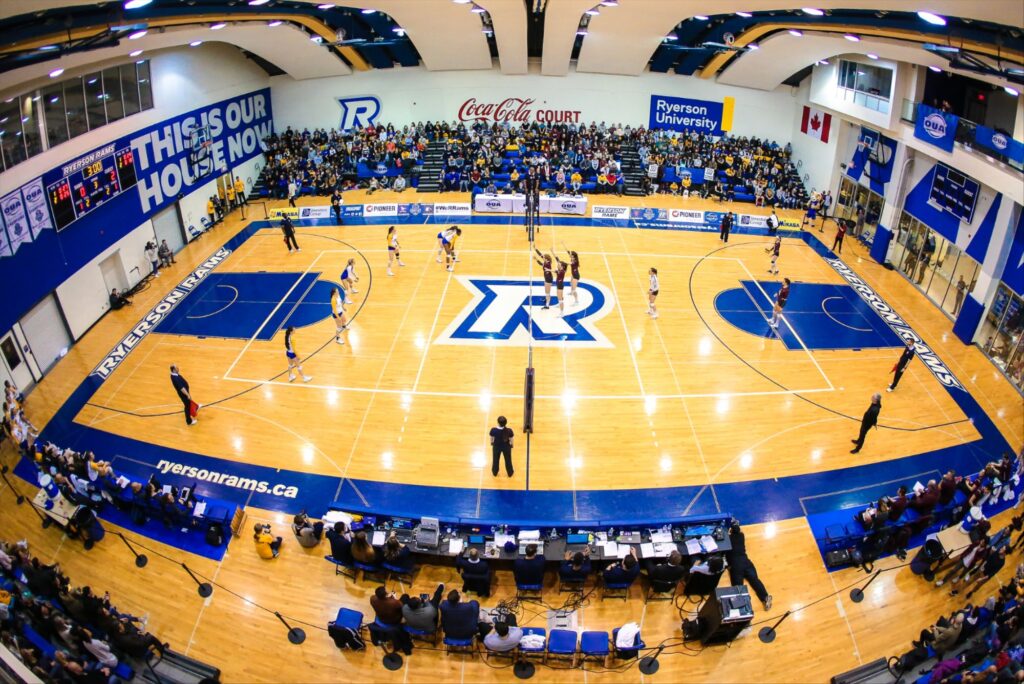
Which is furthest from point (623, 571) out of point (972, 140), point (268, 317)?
point (972, 140)

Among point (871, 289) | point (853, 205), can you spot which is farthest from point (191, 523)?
point (853, 205)

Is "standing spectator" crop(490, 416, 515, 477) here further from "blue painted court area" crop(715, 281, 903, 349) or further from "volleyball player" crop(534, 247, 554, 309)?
"blue painted court area" crop(715, 281, 903, 349)

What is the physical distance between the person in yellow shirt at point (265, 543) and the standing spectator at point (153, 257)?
1692 cm

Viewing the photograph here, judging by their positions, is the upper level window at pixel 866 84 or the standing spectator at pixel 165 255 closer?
the upper level window at pixel 866 84

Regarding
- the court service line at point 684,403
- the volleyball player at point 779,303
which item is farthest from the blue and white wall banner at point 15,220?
the volleyball player at point 779,303

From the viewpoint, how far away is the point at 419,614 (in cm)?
983

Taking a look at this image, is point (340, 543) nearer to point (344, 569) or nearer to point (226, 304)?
point (344, 569)

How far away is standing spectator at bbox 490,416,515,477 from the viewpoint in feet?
43.1

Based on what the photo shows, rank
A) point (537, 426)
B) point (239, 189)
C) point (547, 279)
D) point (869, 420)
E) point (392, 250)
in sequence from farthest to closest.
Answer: point (239, 189), point (392, 250), point (547, 279), point (537, 426), point (869, 420)

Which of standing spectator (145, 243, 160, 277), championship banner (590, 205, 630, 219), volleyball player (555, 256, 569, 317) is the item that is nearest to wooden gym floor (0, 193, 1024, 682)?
standing spectator (145, 243, 160, 277)

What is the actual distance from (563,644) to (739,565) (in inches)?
155

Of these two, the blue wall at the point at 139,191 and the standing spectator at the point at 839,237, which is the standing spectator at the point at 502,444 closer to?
the blue wall at the point at 139,191

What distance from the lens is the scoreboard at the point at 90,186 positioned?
19.2m

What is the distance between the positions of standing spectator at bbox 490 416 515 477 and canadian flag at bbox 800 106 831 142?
26713 millimetres
